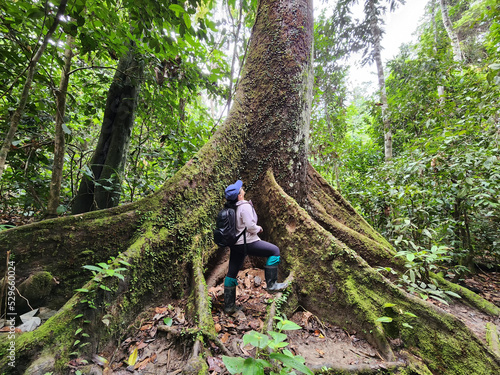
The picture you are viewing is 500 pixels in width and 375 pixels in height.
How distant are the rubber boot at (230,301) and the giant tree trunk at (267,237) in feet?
1.53

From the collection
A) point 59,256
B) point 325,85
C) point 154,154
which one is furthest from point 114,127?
point 325,85

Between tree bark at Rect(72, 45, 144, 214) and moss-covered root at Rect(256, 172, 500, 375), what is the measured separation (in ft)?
10.8

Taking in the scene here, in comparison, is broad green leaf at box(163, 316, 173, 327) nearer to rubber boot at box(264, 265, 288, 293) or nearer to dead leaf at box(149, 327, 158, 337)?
dead leaf at box(149, 327, 158, 337)

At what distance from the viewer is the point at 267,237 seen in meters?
3.63

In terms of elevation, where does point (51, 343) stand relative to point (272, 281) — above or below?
above

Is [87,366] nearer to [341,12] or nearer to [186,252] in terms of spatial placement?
[186,252]

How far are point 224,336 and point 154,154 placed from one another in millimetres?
3745

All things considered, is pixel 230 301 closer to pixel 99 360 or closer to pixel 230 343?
pixel 230 343

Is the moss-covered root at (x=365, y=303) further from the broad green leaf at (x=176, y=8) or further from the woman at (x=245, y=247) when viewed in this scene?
the broad green leaf at (x=176, y=8)

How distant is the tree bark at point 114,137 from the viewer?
4.39 m

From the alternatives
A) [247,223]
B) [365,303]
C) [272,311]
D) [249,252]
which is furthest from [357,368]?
[247,223]

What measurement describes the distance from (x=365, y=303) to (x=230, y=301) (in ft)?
5.12

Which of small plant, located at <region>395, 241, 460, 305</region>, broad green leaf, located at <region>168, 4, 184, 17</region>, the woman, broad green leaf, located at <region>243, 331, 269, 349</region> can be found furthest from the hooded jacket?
broad green leaf, located at <region>168, 4, 184, 17</region>

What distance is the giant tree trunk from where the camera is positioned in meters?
2.08
